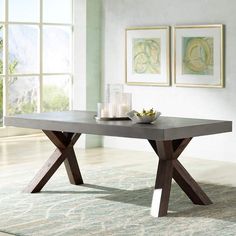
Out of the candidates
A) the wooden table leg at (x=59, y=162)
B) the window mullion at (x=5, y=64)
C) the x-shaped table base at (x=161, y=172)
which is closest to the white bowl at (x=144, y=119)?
the x-shaped table base at (x=161, y=172)

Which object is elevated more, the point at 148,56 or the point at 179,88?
the point at 148,56

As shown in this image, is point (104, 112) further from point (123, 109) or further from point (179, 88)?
point (179, 88)

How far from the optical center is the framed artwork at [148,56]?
8.02 meters

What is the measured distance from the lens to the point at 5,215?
16.0 feet

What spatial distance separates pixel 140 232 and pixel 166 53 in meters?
3.84

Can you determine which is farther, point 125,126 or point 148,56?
point 148,56

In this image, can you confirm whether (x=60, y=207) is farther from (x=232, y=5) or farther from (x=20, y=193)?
(x=232, y=5)

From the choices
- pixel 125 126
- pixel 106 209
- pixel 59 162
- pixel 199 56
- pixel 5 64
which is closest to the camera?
pixel 125 126

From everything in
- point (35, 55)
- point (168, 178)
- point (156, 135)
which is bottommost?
point (168, 178)

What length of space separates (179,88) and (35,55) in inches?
93.7

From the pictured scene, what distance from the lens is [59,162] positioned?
19.5 feet

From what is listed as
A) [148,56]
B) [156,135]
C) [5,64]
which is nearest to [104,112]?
[156,135]

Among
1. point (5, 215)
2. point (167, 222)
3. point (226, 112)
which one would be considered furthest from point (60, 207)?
point (226, 112)

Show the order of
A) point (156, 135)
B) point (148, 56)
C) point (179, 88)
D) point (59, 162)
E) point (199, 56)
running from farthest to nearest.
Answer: point (148, 56) < point (179, 88) < point (199, 56) < point (59, 162) < point (156, 135)
